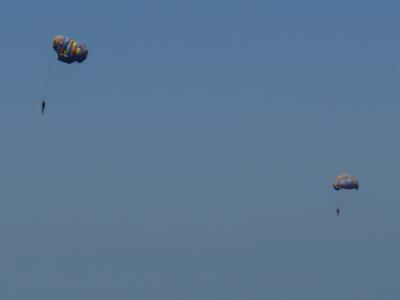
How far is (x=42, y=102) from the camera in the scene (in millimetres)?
173750

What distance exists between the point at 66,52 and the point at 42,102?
13069 mm

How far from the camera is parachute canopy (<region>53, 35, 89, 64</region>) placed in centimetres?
18412

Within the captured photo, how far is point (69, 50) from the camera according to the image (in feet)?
604

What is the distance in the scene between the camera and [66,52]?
185 metres

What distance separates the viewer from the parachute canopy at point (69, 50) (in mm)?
184125
